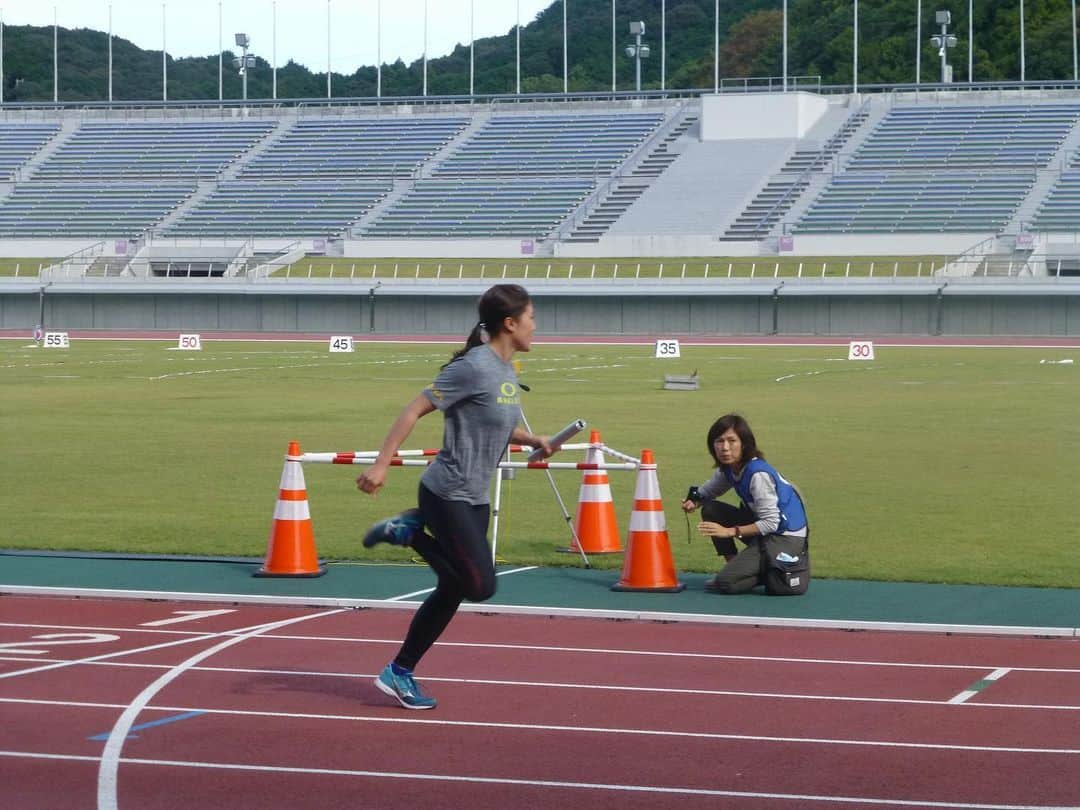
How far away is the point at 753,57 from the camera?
12412 cm

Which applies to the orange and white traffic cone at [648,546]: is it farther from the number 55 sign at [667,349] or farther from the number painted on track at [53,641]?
the number 55 sign at [667,349]

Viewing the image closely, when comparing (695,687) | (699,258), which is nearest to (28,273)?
(699,258)

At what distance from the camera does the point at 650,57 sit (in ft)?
437

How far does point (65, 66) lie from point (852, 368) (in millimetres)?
117077

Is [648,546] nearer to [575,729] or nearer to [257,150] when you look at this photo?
[575,729]

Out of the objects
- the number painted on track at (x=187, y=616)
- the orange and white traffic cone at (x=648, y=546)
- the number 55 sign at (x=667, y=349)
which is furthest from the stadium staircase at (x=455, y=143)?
the number painted on track at (x=187, y=616)

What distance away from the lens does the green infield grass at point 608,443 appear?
1419 cm

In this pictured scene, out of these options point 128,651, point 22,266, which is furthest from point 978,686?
point 22,266

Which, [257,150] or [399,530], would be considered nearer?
[399,530]

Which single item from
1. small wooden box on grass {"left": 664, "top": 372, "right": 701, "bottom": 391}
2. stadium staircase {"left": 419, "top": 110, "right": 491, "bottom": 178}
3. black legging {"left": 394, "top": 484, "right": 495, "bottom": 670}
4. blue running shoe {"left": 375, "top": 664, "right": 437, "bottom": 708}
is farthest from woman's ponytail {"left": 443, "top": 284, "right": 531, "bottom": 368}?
stadium staircase {"left": 419, "top": 110, "right": 491, "bottom": 178}

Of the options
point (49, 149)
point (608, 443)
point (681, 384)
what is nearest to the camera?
point (608, 443)

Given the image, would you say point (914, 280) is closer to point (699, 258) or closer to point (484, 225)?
point (699, 258)

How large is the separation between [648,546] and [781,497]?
0.92 metres

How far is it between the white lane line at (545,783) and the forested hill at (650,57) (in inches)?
3923
